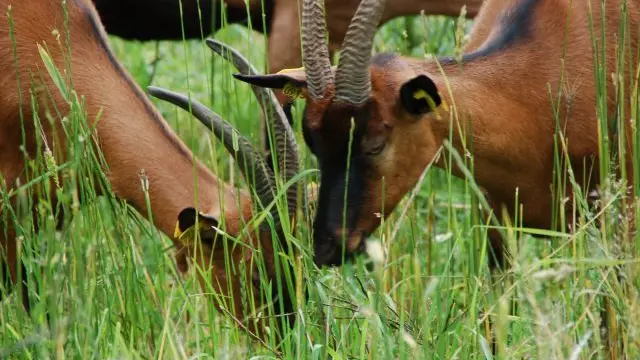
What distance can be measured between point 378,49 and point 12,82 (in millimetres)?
2548

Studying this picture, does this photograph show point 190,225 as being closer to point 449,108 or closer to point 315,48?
point 315,48

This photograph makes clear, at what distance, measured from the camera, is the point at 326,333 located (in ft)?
11.2

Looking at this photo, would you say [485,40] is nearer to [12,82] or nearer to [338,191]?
[338,191]

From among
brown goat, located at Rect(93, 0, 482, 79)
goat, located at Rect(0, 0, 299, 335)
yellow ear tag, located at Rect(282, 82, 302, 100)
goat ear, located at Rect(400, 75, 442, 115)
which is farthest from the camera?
brown goat, located at Rect(93, 0, 482, 79)

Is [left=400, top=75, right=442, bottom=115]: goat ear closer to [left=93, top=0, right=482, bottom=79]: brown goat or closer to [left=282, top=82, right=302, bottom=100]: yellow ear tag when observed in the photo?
[left=282, top=82, right=302, bottom=100]: yellow ear tag

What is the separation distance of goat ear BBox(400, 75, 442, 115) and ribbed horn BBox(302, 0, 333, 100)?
25cm

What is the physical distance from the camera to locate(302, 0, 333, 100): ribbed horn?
13.3 ft

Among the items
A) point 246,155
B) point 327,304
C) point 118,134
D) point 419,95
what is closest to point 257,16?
point 118,134

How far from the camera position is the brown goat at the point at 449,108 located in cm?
407

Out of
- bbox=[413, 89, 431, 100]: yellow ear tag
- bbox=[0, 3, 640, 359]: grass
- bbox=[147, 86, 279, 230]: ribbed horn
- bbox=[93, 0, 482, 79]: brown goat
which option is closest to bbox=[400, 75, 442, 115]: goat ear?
bbox=[413, 89, 431, 100]: yellow ear tag

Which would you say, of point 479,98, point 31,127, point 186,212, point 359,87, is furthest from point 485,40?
point 31,127

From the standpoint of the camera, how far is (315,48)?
4059mm

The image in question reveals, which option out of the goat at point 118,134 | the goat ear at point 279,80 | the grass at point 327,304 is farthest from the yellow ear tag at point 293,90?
the grass at point 327,304

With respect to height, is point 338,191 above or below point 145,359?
above
